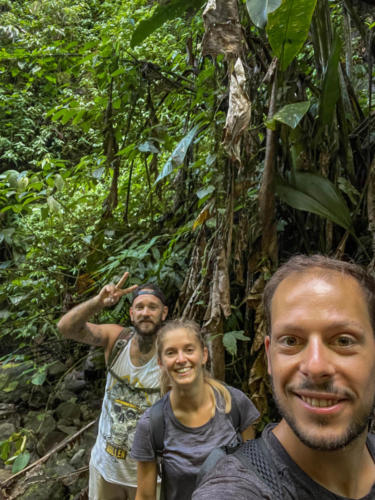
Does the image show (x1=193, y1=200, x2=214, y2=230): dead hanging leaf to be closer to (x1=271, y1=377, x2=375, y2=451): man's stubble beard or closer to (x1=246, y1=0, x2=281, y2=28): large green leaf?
(x1=246, y1=0, x2=281, y2=28): large green leaf

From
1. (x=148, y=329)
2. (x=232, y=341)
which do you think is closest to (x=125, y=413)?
(x=148, y=329)

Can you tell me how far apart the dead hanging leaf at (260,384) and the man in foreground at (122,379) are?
18.4 inches

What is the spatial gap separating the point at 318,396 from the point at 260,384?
1.34 m

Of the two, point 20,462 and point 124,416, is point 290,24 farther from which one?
point 20,462

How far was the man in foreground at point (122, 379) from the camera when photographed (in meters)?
1.91

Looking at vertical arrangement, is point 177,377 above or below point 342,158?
below

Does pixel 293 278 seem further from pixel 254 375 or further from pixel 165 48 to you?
pixel 165 48

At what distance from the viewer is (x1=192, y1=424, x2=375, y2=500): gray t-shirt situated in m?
0.62

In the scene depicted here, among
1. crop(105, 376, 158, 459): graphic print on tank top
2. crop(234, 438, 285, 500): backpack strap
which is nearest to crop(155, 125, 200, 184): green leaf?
crop(105, 376, 158, 459): graphic print on tank top

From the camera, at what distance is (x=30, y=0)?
8.05 m

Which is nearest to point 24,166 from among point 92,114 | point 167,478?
point 92,114

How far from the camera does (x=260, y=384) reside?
6.17 feet

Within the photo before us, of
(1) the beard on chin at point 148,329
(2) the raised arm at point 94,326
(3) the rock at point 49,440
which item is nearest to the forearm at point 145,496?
(1) the beard on chin at point 148,329

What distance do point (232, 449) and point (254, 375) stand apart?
1228 mm
